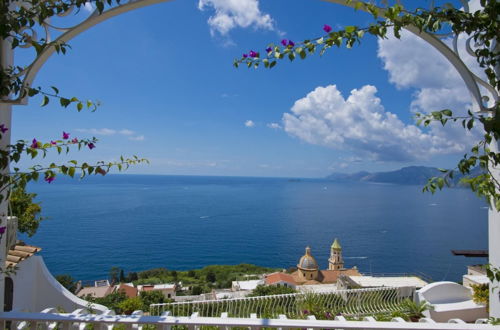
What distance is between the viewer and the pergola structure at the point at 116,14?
1.18 metres

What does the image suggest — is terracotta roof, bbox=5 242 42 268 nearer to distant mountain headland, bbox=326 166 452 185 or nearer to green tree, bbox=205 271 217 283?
green tree, bbox=205 271 217 283

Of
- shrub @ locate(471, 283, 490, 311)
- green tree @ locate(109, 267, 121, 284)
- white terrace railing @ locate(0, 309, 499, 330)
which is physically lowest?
green tree @ locate(109, 267, 121, 284)

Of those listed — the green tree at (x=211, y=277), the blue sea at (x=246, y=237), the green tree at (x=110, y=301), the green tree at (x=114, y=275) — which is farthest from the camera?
the blue sea at (x=246, y=237)

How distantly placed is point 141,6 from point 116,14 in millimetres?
106

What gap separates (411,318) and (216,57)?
8.59 m

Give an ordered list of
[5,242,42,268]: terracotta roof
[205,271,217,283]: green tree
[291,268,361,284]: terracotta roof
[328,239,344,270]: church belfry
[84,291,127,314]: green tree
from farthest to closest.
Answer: [328,239,344,270]: church belfry
[205,271,217,283]: green tree
[291,268,361,284]: terracotta roof
[84,291,127,314]: green tree
[5,242,42,268]: terracotta roof

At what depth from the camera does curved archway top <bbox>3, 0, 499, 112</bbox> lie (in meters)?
1.18

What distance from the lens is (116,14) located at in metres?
1.26

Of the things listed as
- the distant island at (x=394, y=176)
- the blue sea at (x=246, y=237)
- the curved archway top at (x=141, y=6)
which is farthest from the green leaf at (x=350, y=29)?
the distant island at (x=394, y=176)

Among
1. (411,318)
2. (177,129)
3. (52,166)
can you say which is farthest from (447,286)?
(177,129)

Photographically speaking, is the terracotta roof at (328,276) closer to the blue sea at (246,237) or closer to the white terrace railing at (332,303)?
the blue sea at (246,237)

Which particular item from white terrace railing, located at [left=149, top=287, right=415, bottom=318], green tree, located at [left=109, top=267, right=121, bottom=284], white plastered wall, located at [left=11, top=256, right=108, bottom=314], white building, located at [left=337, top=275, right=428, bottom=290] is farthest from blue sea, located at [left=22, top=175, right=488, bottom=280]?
white plastered wall, located at [left=11, top=256, right=108, bottom=314]

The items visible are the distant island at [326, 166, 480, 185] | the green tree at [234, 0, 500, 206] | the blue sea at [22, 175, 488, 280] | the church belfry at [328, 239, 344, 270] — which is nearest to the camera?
the green tree at [234, 0, 500, 206]

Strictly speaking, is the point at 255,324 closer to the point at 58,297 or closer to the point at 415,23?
the point at 415,23
